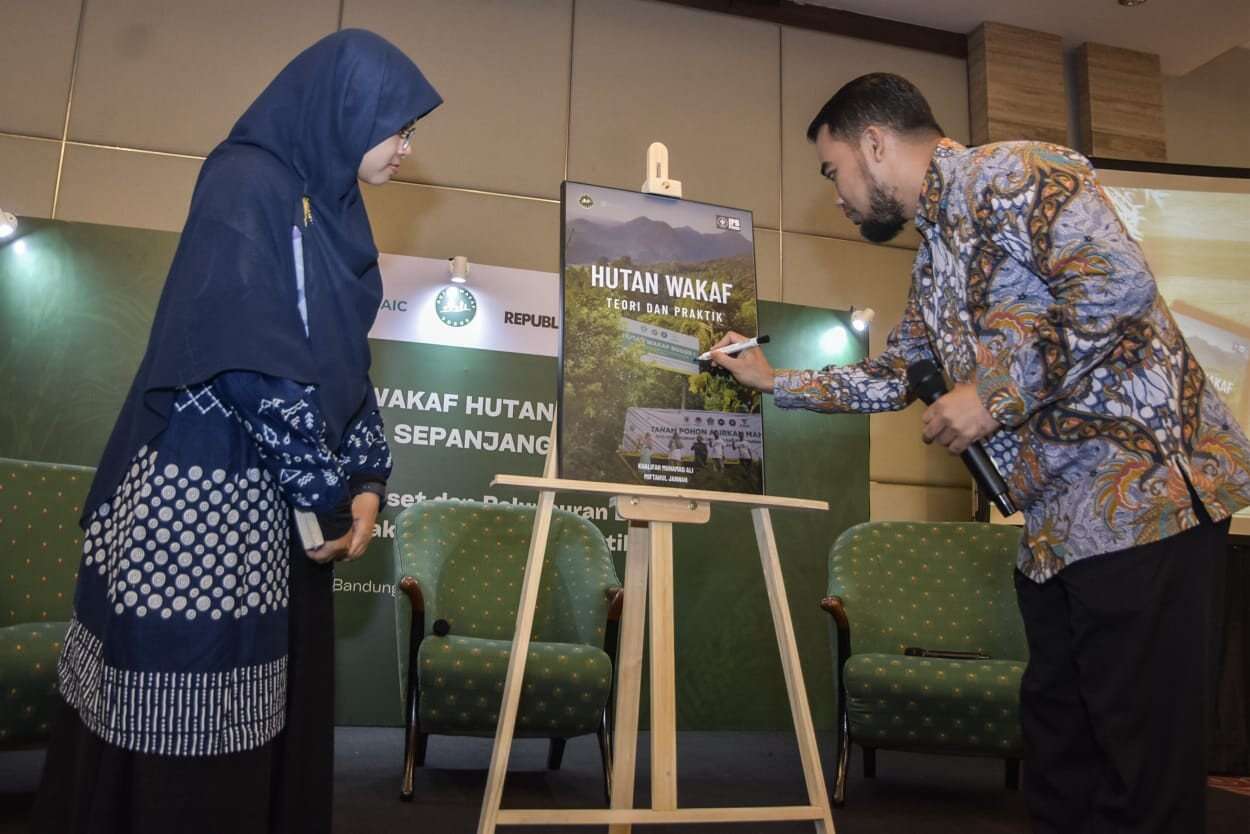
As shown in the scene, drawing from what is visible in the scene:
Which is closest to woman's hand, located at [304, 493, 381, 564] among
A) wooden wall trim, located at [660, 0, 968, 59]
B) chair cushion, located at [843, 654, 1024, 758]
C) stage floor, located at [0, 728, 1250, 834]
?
stage floor, located at [0, 728, 1250, 834]

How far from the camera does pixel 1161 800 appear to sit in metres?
1.28

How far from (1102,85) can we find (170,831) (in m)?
5.65

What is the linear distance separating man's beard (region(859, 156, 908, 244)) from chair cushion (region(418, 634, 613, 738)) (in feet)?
5.40

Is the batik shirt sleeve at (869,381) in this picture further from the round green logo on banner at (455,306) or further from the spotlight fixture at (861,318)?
the spotlight fixture at (861,318)

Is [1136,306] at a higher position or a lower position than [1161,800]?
higher

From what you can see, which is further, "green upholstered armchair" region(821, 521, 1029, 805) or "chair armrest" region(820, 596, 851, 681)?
"chair armrest" region(820, 596, 851, 681)

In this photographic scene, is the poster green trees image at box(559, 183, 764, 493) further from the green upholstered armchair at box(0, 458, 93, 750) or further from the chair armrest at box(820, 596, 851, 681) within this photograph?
the green upholstered armchair at box(0, 458, 93, 750)

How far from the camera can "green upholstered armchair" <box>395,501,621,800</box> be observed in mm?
2875

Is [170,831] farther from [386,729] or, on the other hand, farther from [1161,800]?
[386,729]

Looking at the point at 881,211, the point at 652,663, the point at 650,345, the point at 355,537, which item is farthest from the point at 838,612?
the point at 355,537

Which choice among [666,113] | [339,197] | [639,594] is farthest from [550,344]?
[339,197]

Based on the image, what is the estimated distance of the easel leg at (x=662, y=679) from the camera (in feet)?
7.14

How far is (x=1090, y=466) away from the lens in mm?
1385

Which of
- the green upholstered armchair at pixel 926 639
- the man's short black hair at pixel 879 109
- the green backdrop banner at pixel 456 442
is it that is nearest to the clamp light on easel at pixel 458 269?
the green backdrop banner at pixel 456 442
